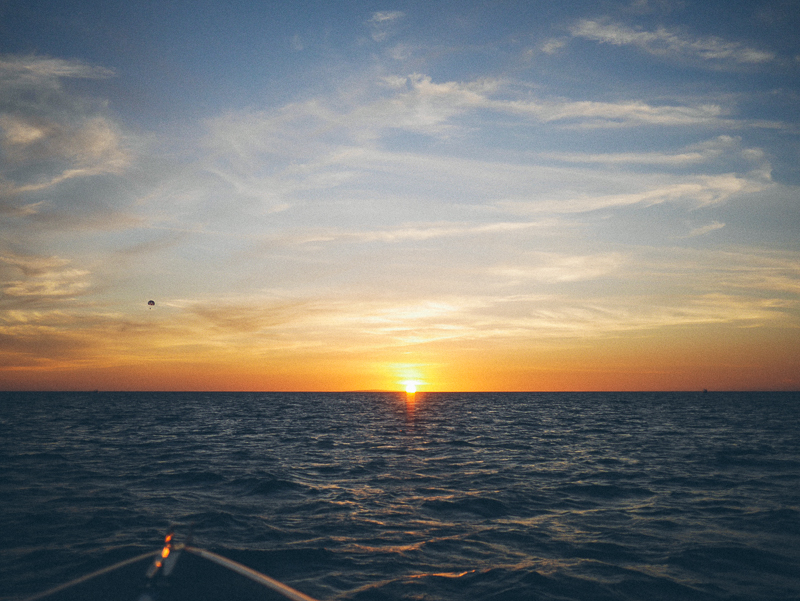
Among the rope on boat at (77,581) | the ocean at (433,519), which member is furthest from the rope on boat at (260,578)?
the rope on boat at (77,581)

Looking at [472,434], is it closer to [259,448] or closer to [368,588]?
[259,448]

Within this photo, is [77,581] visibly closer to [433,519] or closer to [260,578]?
[260,578]

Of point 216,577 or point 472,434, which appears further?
point 472,434

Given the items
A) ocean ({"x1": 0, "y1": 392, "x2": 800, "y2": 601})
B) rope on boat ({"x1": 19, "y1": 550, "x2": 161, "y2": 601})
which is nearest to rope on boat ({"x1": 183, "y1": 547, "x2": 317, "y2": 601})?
ocean ({"x1": 0, "y1": 392, "x2": 800, "y2": 601})

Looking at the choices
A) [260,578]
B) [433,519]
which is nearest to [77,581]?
[260,578]

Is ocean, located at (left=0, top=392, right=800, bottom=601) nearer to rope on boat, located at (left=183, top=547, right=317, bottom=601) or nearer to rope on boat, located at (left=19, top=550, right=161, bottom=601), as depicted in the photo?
rope on boat, located at (left=183, top=547, right=317, bottom=601)

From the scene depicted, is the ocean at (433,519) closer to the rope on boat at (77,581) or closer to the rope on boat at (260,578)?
the rope on boat at (260,578)

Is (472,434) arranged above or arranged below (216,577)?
below

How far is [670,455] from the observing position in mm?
23484

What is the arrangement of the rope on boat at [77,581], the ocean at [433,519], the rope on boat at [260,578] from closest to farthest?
the rope on boat at [77,581]
the rope on boat at [260,578]
the ocean at [433,519]

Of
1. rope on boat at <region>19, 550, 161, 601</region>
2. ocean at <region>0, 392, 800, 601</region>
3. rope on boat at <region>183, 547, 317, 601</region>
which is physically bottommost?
ocean at <region>0, 392, 800, 601</region>

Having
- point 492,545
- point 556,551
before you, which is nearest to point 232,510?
point 492,545

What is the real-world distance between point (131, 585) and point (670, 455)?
25.3 m

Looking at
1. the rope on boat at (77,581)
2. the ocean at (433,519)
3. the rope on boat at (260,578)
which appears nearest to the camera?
the rope on boat at (77,581)
